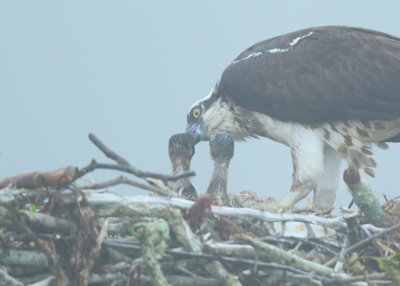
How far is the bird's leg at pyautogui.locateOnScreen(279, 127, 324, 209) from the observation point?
6.30 meters

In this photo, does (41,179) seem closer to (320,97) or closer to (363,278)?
(363,278)

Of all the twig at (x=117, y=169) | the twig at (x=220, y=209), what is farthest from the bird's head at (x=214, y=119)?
the twig at (x=117, y=169)

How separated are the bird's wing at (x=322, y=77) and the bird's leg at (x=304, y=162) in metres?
0.15

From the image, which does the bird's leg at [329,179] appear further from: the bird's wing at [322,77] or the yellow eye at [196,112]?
the yellow eye at [196,112]

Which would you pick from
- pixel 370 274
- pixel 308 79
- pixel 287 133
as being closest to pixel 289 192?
pixel 287 133

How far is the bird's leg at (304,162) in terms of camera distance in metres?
6.30

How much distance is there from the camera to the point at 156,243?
305cm

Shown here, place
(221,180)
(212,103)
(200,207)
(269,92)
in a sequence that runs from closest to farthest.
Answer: (200,207), (221,180), (269,92), (212,103)

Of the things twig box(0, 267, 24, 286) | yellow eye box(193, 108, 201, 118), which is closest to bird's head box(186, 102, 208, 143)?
yellow eye box(193, 108, 201, 118)

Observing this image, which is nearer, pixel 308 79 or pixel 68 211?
pixel 68 211

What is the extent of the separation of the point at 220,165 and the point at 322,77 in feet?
4.48

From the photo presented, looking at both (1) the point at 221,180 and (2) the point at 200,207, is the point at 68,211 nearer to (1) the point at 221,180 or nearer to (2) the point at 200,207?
(2) the point at 200,207

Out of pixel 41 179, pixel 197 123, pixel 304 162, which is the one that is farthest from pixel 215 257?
pixel 197 123

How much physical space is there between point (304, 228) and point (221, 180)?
6.09ft
